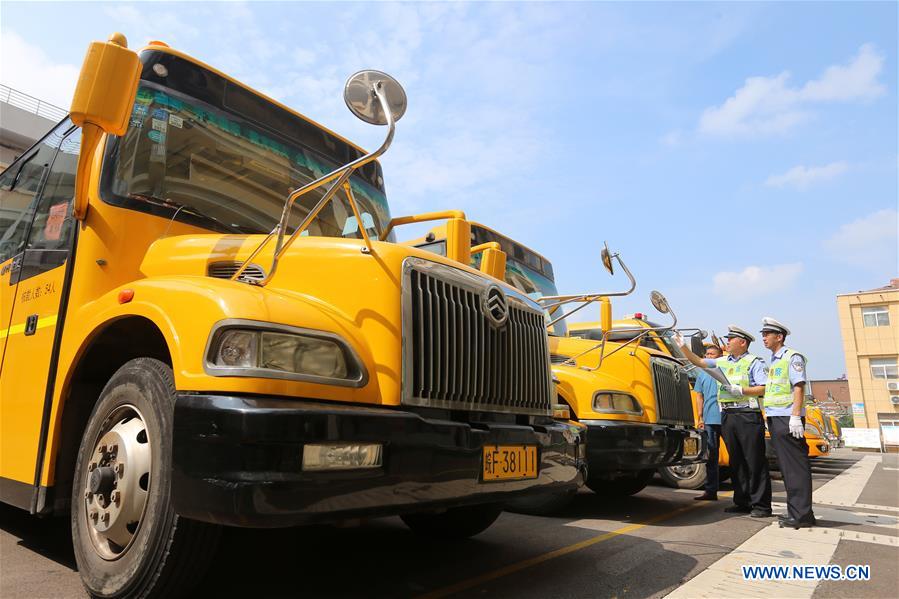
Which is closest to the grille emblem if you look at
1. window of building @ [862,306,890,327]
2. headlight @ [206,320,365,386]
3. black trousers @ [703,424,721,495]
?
headlight @ [206,320,365,386]

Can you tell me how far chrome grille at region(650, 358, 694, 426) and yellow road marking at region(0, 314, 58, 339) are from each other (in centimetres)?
502

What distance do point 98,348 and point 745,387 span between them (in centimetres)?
584

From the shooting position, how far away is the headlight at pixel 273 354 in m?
2.16

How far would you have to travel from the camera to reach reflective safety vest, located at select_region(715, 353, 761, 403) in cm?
624

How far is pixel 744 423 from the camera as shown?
6156 mm

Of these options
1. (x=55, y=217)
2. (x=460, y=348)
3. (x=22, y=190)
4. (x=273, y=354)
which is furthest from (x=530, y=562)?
(x=22, y=190)

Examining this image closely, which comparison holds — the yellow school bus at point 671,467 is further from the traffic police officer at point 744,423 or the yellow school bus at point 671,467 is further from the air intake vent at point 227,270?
the air intake vent at point 227,270

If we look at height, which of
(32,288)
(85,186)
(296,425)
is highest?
(85,186)

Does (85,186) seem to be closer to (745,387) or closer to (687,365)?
(745,387)

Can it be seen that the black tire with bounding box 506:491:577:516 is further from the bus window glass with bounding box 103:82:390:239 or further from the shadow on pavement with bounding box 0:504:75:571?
the shadow on pavement with bounding box 0:504:75:571

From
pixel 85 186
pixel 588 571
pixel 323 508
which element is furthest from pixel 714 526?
pixel 85 186

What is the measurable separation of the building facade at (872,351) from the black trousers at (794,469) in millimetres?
44929

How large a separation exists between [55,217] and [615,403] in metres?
4.46

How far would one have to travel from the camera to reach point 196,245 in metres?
3.13
